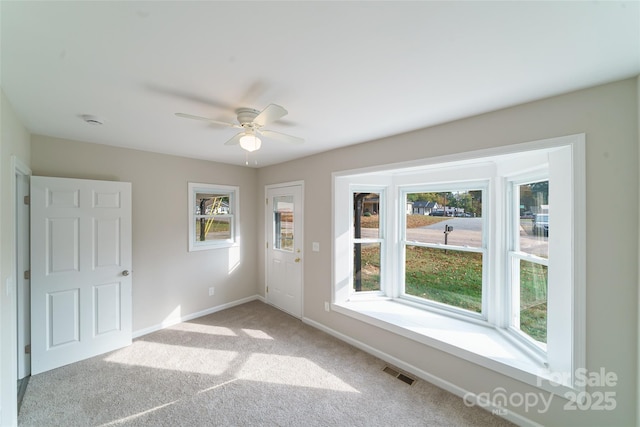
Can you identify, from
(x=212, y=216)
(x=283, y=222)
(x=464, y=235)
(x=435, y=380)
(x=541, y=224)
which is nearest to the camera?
(x=541, y=224)

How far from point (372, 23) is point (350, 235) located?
255cm

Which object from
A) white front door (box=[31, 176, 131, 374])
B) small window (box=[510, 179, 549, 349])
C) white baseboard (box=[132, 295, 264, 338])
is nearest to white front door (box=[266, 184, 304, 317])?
white baseboard (box=[132, 295, 264, 338])

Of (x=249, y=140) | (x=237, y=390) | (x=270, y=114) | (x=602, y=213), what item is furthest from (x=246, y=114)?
(x=602, y=213)

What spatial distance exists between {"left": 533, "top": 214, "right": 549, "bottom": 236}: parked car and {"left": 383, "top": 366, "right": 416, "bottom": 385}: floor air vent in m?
1.78

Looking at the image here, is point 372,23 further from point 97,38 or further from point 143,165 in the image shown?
point 143,165

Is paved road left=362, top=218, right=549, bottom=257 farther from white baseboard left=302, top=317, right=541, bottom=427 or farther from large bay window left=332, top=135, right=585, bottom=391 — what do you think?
white baseboard left=302, top=317, right=541, bottom=427

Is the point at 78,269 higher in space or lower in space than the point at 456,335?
higher

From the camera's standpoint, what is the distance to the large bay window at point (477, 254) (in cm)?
179

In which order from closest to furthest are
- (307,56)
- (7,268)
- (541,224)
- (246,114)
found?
(307,56), (7,268), (246,114), (541,224)

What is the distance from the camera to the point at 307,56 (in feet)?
4.32

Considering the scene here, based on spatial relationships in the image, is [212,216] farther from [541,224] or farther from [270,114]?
[541,224]

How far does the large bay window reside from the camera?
1787 mm

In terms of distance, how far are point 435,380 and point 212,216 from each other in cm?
366

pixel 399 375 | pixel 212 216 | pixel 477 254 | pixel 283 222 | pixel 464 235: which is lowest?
pixel 399 375
